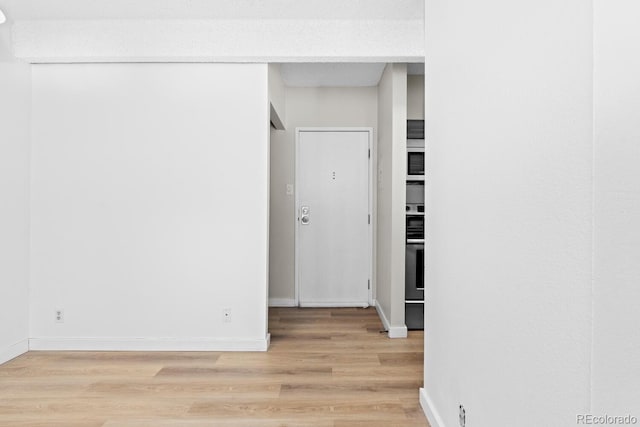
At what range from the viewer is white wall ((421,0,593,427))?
98cm

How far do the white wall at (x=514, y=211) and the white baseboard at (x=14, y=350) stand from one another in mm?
3051

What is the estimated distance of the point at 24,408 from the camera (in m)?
2.38

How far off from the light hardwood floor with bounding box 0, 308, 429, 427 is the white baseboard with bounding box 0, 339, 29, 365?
58 mm

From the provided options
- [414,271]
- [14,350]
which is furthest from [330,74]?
[14,350]

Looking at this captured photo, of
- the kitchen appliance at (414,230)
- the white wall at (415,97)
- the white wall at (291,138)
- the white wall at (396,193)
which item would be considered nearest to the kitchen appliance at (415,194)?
the kitchen appliance at (414,230)

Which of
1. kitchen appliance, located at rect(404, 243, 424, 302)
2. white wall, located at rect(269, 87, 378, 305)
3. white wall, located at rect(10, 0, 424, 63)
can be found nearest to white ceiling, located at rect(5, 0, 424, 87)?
white wall, located at rect(10, 0, 424, 63)

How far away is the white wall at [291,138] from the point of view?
4.92 meters

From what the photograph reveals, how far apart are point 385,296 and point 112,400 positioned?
2.53 metres

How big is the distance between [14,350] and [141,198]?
1467 millimetres

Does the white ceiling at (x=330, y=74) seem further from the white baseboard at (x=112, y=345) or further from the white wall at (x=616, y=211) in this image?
the white wall at (x=616, y=211)

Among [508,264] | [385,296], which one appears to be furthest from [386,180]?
[508,264]

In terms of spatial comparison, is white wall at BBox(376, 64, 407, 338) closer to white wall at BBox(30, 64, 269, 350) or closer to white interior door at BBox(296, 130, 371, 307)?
white interior door at BBox(296, 130, 371, 307)

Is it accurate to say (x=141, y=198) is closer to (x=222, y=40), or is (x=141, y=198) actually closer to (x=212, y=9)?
(x=222, y=40)

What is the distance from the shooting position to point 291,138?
195 inches
